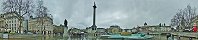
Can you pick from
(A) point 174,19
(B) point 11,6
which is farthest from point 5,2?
(A) point 174,19

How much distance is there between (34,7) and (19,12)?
2.82 metres

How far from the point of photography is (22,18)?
2137 inches

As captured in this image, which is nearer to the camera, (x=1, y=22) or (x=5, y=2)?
(x=5, y=2)

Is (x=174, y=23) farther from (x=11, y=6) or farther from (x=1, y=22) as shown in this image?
(x=1, y=22)

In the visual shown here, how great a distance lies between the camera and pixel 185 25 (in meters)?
60.2

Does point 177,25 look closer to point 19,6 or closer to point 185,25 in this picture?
point 185,25

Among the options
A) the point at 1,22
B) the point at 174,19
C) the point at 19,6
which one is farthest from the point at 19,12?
the point at 1,22

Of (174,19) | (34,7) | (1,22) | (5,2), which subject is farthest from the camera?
(1,22)

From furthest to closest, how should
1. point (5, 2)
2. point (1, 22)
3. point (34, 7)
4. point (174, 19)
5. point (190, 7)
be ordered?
point (1, 22) → point (174, 19) → point (190, 7) → point (34, 7) → point (5, 2)

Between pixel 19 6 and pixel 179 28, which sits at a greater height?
pixel 19 6

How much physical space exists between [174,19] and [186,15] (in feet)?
10.8

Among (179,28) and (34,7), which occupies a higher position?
(34,7)

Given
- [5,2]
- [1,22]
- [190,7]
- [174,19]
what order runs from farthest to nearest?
[1,22], [174,19], [190,7], [5,2]

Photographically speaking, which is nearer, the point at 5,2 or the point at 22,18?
the point at 5,2
